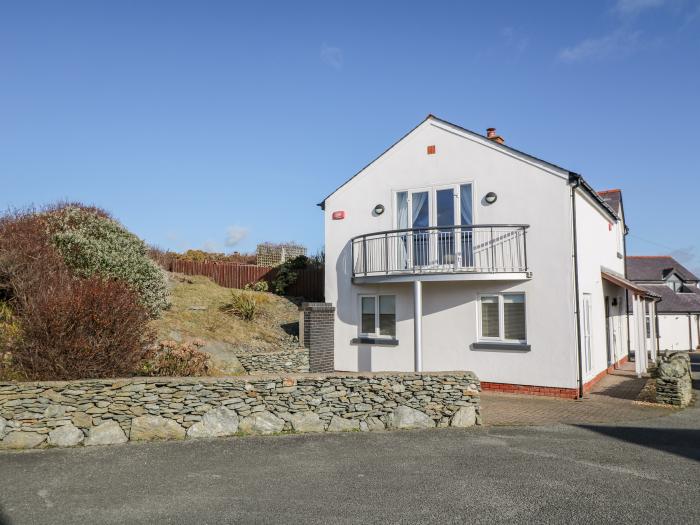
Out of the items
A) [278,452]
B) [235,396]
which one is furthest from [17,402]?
[278,452]

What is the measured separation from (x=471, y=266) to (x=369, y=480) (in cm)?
785

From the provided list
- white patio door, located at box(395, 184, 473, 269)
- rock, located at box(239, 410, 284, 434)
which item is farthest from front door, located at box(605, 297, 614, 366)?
rock, located at box(239, 410, 284, 434)

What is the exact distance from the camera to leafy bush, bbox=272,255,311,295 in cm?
2122

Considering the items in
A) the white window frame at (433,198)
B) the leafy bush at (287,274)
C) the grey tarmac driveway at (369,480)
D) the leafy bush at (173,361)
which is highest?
the white window frame at (433,198)

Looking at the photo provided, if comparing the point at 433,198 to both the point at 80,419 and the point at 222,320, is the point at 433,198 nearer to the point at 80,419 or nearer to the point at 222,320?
the point at 222,320

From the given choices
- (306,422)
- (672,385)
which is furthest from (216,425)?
(672,385)

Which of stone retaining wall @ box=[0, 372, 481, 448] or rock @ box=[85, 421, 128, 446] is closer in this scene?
stone retaining wall @ box=[0, 372, 481, 448]

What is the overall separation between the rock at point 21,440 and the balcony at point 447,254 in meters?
8.42

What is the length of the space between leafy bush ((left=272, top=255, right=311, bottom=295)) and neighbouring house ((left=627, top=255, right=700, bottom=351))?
81.4ft

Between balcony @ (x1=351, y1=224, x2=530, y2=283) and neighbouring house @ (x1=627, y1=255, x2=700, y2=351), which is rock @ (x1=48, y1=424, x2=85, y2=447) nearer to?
balcony @ (x1=351, y1=224, x2=530, y2=283)

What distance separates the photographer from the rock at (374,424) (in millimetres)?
9258

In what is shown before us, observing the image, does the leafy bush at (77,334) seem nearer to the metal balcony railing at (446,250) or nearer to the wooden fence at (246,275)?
the metal balcony railing at (446,250)

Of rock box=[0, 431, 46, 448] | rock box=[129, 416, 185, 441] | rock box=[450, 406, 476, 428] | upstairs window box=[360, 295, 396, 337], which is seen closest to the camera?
rock box=[0, 431, 46, 448]

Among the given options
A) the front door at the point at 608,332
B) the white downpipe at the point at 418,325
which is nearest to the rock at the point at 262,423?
the white downpipe at the point at 418,325
